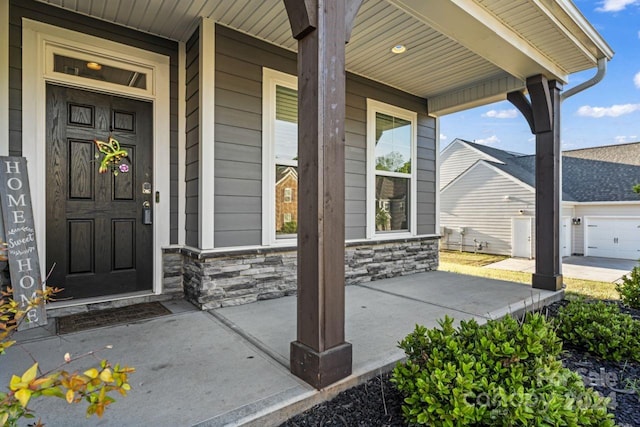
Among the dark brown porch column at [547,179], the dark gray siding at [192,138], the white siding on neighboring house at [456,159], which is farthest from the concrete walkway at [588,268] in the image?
the dark gray siding at [192,138]

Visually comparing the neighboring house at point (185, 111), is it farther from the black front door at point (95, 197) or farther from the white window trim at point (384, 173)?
the white window trim at point (384, 173)

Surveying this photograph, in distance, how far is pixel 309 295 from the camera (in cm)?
193

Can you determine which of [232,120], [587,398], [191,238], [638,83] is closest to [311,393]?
[587,398]

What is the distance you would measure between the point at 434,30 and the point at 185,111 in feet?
9.27

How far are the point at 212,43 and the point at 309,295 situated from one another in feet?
9.10

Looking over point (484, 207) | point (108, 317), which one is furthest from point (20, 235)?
point (484, 207)

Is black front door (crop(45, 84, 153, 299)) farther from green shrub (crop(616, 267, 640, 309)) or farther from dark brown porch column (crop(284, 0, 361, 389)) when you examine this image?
green shrub (crop(616, 267, 640, 309))

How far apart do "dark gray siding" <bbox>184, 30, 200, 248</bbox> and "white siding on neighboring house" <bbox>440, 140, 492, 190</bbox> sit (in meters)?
13.2

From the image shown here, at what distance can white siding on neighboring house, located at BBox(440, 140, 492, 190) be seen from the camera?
14.5m

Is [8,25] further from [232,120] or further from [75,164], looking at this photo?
[232,120]

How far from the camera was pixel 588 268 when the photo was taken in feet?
29.1

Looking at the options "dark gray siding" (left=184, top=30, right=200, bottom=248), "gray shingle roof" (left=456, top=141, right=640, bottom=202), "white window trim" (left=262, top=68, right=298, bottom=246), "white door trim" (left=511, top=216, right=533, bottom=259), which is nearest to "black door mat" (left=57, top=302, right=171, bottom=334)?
"dark gray siding" (left=184, top=30, right=200, bottom=248)

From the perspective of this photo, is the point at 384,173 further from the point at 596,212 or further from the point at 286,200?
the point at 596,212

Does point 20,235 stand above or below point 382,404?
above
